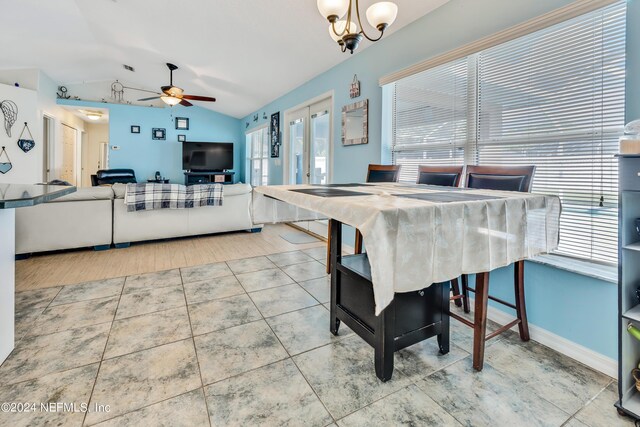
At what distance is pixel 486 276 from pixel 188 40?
457 centimetres

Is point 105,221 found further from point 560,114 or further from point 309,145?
point 560,114

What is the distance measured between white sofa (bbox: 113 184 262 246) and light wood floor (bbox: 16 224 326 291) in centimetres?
13

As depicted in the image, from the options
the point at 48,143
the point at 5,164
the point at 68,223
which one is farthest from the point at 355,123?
the point at 48,143

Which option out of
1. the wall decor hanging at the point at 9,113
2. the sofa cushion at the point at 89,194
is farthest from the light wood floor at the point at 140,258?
the wall decor hanging at the point at 9,113

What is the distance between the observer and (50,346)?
5.55ft

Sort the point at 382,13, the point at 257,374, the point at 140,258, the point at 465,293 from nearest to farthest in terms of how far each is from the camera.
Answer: the point at 257,374 < the point at 382,13 < the point at 465,293 < the point at 140,258

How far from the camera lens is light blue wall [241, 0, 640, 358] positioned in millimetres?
1545

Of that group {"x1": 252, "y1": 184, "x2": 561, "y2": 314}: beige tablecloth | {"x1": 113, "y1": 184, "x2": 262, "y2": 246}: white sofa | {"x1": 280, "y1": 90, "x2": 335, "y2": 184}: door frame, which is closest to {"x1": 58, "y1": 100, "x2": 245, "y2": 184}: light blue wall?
{"x1": 280, "y1": 90, "x2": 335, "y2": 184}: door frame

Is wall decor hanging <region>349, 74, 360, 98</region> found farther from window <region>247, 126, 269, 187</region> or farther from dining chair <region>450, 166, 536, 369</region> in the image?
window <region>247, 126, 269, 187</region>

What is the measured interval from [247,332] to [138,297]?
1.10 metres

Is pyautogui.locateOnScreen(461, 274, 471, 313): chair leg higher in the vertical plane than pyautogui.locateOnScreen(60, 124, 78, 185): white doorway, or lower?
lower

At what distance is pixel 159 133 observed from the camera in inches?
294

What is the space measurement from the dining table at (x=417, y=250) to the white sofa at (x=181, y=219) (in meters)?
2.61

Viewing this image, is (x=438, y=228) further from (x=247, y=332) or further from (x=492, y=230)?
(x=247, y=332)
